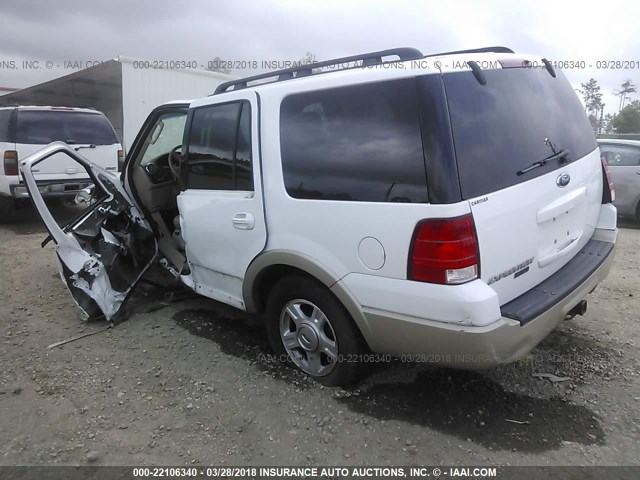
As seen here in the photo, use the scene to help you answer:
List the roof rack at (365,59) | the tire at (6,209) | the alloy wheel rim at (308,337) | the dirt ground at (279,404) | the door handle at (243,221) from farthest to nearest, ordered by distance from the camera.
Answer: the tire at (6,209) < the door handle at (243,221) < the alloy wheel rim at (308,337) < the roof rack at (365,59) < the dirt ground at (279,404)

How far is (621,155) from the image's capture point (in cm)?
769

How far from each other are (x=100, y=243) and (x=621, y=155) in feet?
25.5

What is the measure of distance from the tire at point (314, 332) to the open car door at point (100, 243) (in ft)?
5.24

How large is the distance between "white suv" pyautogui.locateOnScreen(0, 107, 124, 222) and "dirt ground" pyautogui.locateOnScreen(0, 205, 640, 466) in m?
3.87

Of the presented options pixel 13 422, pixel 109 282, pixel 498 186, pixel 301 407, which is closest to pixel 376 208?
pixel 498 186

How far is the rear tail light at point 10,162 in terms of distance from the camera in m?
7.12

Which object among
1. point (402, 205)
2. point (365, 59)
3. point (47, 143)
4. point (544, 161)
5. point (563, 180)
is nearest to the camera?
point (402, 205)

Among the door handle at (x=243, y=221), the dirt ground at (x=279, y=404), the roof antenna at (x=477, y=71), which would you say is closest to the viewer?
the roof antenna at (x=477, y=71)

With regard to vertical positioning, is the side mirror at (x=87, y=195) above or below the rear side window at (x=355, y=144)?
below

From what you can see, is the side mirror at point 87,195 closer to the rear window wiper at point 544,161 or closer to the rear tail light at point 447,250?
the rear tail light at point 447,250

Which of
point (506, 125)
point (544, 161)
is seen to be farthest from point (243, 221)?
point (544, 161)

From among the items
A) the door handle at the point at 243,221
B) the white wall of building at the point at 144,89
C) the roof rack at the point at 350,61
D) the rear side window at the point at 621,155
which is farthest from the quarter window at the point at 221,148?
the white wall of building at the point at 144,89

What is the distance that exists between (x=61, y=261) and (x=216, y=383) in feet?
5.92

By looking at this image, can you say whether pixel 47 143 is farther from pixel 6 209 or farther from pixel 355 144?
pixel 355 144
